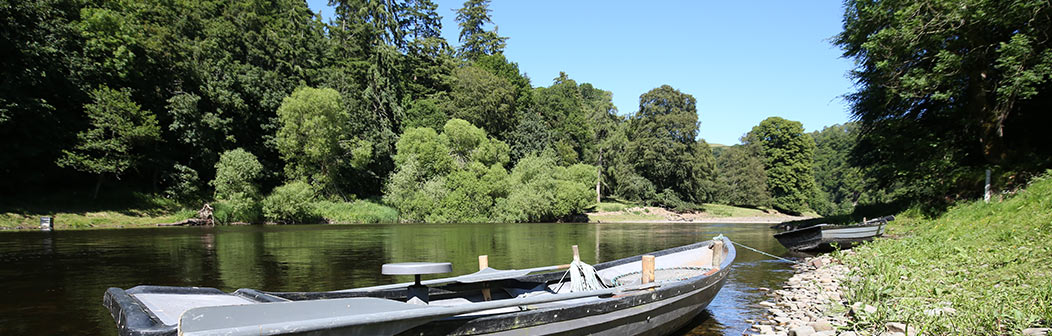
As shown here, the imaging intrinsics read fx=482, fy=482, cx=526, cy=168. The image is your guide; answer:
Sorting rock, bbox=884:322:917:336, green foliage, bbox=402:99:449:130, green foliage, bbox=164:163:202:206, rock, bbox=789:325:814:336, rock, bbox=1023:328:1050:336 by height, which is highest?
green foliage, bbox=402:99:449:130

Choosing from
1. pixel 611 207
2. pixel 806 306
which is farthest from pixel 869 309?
pixel 611 207

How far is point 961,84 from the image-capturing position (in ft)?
52.1

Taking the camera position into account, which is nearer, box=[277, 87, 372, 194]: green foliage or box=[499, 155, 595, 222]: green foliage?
box=[277, 87, 372, 194]: green foliage

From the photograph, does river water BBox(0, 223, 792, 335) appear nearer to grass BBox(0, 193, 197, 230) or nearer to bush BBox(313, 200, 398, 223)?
grass BBox(0, 193, 197, 230)

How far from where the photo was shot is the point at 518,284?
7.43 m

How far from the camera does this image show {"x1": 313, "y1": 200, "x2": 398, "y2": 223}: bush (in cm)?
3856

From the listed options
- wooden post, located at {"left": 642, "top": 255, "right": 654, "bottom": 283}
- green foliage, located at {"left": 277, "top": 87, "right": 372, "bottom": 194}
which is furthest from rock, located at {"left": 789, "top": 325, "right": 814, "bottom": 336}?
green foliage, located at {"left": 277, "top": 87, "right": 372, "bottom": 194}

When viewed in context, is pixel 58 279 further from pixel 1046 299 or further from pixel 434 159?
pixel 434 159

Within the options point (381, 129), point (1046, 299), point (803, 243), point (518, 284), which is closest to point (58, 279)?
point (518, 284)

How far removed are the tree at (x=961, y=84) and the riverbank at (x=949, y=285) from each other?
135 inches

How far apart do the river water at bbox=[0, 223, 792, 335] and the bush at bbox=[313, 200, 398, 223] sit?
14.9 m

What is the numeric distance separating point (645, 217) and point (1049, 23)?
40.0m

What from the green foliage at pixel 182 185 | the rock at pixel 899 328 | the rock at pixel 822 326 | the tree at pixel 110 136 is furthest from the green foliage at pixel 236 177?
the rock at pixel 899 328

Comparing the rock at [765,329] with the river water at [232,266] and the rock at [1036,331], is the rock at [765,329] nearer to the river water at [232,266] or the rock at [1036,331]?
the river water at [232,266]
